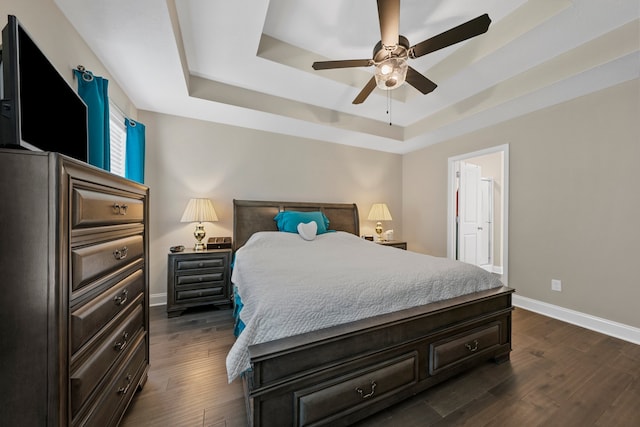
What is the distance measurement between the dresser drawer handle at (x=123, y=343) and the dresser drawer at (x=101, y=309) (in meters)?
0.14

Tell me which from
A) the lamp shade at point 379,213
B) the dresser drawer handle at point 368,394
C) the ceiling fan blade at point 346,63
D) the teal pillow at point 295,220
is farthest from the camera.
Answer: the lamp shade at point 379,213

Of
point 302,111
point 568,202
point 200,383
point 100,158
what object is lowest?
point 200,383

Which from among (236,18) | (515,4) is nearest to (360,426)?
(236,18)

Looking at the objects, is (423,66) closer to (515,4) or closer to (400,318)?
(515,4)

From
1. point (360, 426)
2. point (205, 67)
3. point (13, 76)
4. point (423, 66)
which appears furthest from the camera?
point (423, 66)

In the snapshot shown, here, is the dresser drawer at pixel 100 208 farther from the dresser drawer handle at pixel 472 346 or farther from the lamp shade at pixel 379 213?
the lamp shade at pixel 379 213

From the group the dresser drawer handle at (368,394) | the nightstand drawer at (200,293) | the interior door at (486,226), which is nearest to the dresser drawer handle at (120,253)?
the dresser drawer handle at (368,394)

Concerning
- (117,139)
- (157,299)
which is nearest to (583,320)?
(157,299)

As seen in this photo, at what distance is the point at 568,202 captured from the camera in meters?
2.64

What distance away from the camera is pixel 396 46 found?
1.75m

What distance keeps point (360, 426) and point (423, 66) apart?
341 cm

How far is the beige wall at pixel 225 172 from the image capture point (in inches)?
120

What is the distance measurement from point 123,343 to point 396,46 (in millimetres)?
2522

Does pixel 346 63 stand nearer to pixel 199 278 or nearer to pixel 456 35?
pixel 456 35
